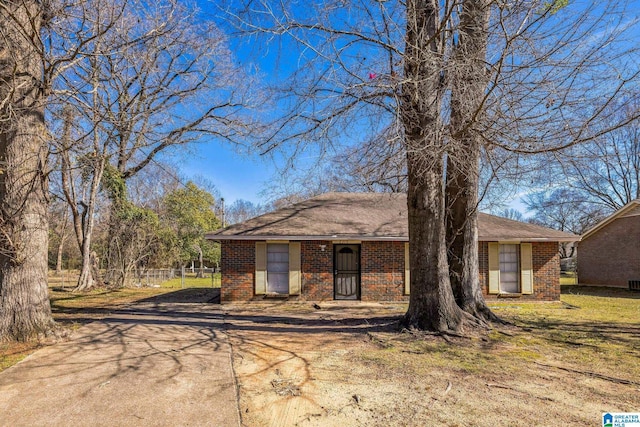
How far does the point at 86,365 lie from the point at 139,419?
208cm

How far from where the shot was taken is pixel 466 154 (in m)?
6.14

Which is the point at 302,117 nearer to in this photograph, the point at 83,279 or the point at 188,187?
the point at 83,279

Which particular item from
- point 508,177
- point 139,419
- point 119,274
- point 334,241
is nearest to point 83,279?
point 119,274

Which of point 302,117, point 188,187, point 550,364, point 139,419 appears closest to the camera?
point 139,419

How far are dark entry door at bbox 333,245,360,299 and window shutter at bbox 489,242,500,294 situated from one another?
430 cm

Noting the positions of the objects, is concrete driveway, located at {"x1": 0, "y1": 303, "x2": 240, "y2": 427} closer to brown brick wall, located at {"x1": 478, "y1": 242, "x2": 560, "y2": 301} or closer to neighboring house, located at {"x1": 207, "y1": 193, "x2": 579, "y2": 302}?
neighboring house, located at {"x1": 207, "y1": 193, "x2": 579, "y2": 302}

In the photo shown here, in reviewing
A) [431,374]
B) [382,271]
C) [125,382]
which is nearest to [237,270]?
[382,271]

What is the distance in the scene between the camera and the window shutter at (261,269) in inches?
447

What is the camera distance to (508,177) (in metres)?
6.26

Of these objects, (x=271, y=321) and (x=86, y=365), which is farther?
(x=271, y=321)

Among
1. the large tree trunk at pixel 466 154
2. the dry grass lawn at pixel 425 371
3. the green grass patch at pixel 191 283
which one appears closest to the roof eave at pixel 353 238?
the dry grass lawn at pixel 425 371

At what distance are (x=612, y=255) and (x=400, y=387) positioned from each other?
716 inches

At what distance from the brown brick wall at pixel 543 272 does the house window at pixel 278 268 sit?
20.8ft

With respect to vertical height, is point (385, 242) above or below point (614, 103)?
below
